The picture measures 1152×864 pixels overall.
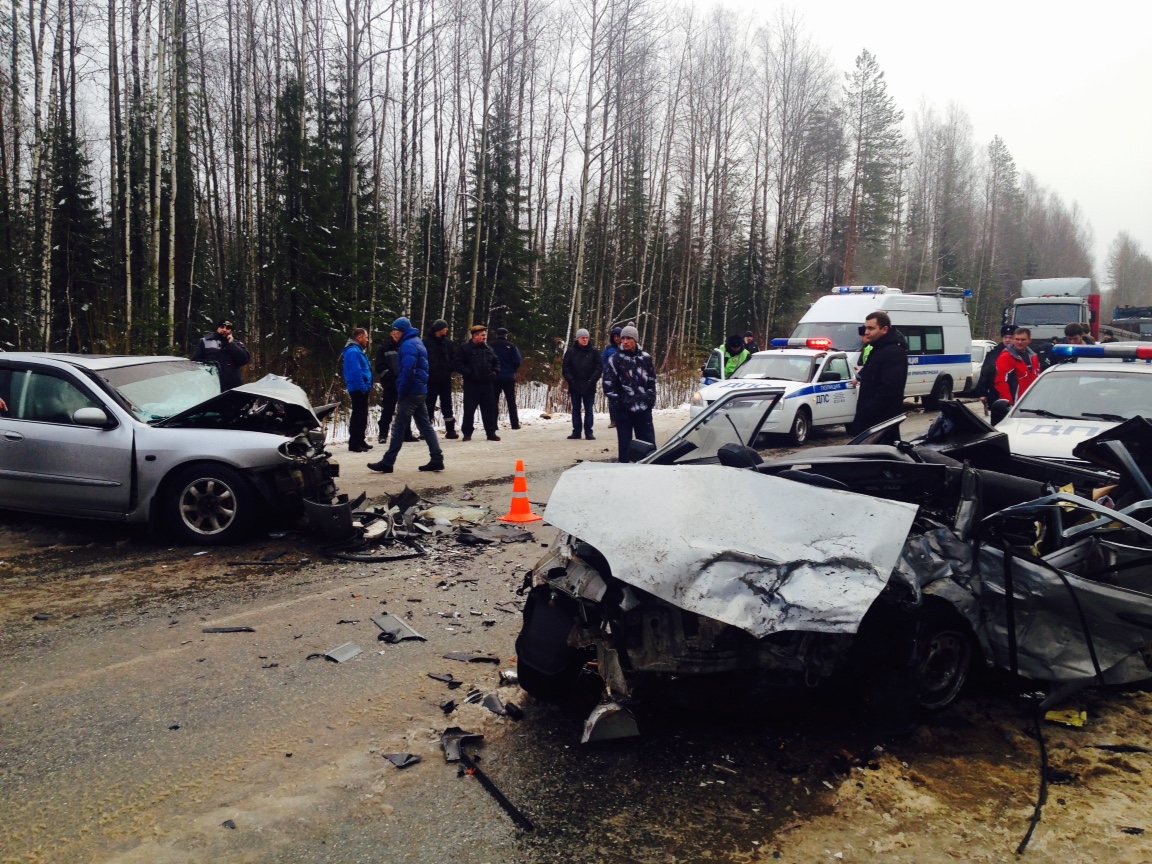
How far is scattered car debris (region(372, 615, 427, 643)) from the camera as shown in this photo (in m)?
4.61

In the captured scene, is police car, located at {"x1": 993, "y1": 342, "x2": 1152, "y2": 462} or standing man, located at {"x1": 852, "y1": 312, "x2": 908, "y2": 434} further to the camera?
standing man, located at {"x1": 852, "y1": 312, "x2": 908, "y2": 434}

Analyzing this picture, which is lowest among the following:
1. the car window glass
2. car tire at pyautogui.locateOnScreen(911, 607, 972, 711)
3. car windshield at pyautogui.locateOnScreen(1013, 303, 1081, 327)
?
car tire at pyautogui.locateOnScreen(911, 607, 972, 711)

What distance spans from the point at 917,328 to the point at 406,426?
13.5 metres

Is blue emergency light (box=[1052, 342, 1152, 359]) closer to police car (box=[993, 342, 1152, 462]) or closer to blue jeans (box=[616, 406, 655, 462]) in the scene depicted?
police car (box=[993, 342, 1152, 462])

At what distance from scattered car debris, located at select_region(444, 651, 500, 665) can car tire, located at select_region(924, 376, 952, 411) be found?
56.8 feet

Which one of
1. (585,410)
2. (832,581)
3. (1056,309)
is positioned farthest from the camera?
(1056,309)

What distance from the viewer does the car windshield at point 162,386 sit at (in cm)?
675

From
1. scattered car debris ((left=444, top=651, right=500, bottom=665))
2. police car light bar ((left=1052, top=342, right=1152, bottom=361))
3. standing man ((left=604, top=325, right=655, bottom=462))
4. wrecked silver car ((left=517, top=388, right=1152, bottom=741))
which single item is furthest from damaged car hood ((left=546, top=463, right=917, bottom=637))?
standing man ((left=604, top=325, right=655, bottom=462))

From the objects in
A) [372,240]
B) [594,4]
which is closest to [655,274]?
[594,4]

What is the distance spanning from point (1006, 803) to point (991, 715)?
801 mm

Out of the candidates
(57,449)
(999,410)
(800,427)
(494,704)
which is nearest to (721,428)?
(494,704)

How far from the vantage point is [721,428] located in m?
4.88

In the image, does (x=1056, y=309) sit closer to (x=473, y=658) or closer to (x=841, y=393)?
(x=841, y=393)

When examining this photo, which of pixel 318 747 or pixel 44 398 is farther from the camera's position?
pixel 44 398
